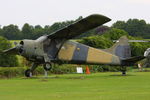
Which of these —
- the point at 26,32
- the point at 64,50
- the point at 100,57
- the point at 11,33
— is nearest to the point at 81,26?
the point at 64,50

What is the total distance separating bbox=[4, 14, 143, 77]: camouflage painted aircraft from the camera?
83.5 feet

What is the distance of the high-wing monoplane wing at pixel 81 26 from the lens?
23.6 meters

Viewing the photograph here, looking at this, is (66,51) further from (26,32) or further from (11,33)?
(26,32)

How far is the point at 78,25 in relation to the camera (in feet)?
83.4

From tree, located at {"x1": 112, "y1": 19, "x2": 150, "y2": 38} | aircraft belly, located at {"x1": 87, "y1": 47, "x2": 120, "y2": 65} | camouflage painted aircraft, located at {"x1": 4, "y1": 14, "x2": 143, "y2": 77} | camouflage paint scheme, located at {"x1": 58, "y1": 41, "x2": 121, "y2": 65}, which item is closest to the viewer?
camouflage painted aircraft, located at {"x1": 4, "y1": 14, "x2": 143, "y2": 77}

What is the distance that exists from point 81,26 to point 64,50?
8.90 ft

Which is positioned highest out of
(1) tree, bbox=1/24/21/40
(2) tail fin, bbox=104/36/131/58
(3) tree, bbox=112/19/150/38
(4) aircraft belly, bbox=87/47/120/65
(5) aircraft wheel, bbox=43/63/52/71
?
(3) tree, bbox=112/19/150/38

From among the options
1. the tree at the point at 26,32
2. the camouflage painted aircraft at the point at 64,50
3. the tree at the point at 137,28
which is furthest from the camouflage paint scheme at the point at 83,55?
the tree at the point at 137,28

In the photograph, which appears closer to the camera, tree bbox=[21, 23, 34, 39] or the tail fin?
the tail fin

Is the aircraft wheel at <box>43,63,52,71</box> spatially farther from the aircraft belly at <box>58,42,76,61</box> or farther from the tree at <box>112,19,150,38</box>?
the tree at <box>112,19,150,38</box>

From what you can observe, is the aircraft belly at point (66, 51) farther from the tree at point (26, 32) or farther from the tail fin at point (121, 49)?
the tree at point (26, 32)

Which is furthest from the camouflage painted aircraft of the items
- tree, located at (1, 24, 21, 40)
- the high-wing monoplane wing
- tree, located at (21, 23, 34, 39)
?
tree, located at (21, 23, 34, 39)

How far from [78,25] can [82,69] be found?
503 inches

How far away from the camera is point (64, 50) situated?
90.5ft
